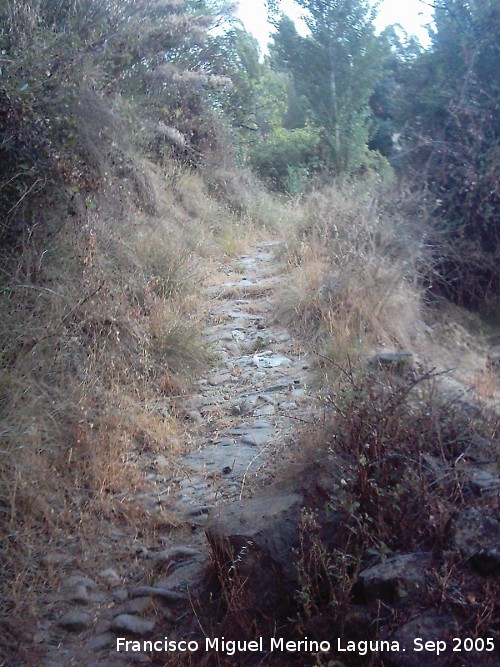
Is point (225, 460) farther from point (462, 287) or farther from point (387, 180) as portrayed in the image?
point (387, 180)

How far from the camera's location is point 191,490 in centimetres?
445

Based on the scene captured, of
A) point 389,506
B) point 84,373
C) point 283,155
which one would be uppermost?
point 283,155

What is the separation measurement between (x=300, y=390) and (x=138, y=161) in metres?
4.81

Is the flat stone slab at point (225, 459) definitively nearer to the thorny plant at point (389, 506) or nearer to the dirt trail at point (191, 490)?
the dirt trail at point (191, 490)

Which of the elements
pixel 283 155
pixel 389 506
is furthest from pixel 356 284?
pixel 283 155

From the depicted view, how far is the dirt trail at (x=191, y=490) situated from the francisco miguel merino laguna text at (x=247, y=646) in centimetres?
6

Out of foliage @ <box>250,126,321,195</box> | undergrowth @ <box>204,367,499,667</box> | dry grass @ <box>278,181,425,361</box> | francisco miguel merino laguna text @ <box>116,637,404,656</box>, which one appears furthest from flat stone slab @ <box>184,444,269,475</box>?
foliage @ <box>250,126,321,195</box>

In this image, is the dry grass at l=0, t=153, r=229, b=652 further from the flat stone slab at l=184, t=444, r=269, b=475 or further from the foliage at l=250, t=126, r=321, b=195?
the foliage at l=250, t=126, r=321, b=195

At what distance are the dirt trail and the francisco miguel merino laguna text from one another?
0.06m

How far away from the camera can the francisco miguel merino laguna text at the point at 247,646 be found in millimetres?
2723

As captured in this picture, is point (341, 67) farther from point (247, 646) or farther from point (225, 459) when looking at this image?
point (247, 646)

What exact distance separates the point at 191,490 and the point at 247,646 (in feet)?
5.06

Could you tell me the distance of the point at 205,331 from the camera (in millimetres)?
7098

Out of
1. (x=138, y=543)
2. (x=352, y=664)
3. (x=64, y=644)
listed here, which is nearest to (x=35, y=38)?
(x=138, y=543)
